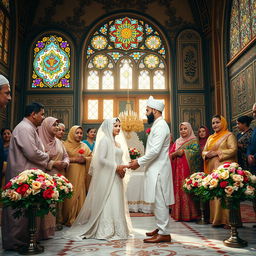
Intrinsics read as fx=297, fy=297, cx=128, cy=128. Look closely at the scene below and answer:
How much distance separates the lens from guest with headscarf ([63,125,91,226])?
4.23 m

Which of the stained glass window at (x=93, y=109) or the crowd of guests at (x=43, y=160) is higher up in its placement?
the stained glass window at (x=93, y=109)

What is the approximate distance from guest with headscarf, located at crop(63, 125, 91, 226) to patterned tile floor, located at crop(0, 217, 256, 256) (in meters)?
0.93

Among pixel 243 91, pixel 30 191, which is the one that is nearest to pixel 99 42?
pixel 243 91

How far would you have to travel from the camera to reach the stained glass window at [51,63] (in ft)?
35.5

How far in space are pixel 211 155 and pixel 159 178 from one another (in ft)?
4.49

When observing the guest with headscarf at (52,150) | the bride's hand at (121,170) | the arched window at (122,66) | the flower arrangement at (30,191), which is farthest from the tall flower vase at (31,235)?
the arched window at (122,66)

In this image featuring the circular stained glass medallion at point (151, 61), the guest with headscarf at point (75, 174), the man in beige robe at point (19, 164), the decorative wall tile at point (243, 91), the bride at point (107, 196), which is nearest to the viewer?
the man in beige robe at point (19, 164)

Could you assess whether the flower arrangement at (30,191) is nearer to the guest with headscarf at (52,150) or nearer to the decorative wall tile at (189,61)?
the guest with headscarf at (52,150)

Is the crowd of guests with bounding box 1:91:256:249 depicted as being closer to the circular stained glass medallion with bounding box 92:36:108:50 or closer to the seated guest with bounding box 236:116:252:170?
the seated guest with bounding box 236:116:252:170

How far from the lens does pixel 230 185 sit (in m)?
2.97

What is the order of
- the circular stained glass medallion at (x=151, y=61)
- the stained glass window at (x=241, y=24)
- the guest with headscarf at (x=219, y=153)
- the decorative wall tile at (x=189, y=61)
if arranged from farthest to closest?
the circular stained glass medallion at (x=151, y=61) < the decorative wall tile at (x=189, y=61) < the stained glass window at (x=241, y=24) < the guest with headscarf at (x=219, y=153)

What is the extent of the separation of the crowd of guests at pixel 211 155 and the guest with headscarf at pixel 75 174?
4.90 feet

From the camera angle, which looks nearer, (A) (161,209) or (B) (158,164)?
(A) (161,209)

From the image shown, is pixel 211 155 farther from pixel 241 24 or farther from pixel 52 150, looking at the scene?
pixel 241 24
